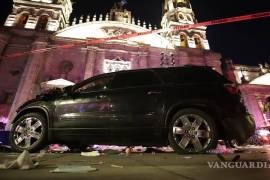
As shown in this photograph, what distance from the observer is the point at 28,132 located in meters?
5.00

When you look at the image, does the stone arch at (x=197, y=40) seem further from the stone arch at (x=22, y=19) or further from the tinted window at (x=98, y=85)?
the tinted window at (x=98, y=85)

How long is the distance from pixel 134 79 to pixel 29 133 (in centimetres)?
284

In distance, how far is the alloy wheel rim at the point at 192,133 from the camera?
3975 millimetres

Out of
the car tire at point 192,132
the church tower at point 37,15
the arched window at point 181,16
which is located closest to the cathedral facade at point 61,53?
the church tower at point 37,15

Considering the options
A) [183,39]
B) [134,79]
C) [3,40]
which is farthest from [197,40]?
[134,79]

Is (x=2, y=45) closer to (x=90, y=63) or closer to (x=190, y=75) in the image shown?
(x=90, y=63)

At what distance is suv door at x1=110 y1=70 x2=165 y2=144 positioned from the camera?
13.8 feet

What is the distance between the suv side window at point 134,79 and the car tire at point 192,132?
103cm

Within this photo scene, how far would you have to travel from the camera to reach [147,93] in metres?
4.49

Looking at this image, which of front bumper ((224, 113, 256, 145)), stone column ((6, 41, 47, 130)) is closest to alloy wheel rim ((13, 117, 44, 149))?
front bumper ((224, 113, 256, 145))

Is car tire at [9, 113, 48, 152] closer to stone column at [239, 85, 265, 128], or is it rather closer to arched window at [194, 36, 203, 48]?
stone column at [239, 85, 265, 128]

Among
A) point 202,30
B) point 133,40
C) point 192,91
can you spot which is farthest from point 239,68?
point 192,91

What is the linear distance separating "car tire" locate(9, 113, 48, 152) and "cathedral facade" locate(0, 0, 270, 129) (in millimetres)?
18186

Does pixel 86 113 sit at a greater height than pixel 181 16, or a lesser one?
lesser
